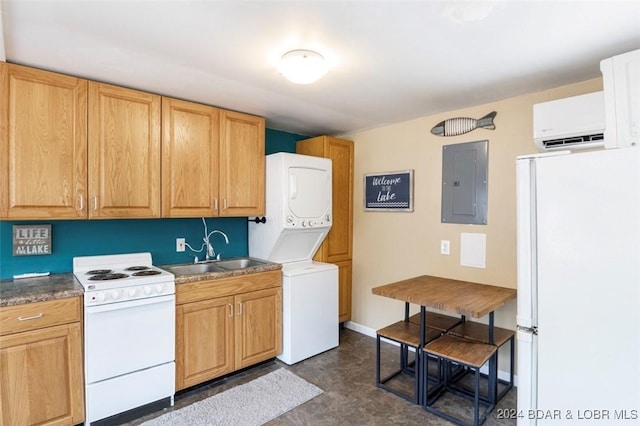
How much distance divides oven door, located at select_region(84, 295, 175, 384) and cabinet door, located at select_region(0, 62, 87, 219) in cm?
71

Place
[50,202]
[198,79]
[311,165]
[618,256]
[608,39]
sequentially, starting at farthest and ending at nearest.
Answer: [311,165], [198,79], [50,202], [608,39], [618,256]

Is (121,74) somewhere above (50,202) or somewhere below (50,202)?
above

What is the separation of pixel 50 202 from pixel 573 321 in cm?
295

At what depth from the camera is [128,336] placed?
2.16 m

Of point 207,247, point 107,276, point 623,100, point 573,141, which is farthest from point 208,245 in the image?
point 623,100

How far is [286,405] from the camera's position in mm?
2387

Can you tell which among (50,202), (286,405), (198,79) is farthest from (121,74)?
(286,405)

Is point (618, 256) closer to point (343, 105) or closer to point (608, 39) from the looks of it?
point (608, 39)

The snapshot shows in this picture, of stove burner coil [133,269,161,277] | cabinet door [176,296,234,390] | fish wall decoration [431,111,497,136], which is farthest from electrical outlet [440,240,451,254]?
stove burner coil [133,269,161,277]

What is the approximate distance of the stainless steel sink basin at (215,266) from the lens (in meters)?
2.82

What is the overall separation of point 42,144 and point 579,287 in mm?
3030

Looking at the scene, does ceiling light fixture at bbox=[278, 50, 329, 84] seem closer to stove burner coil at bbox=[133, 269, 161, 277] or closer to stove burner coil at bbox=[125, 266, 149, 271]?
stove burner coil at bbox=[133, 269, 161, 277]

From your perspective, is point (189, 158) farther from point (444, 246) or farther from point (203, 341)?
point (444, 246)

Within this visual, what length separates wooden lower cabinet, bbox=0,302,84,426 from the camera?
1.82 metres
